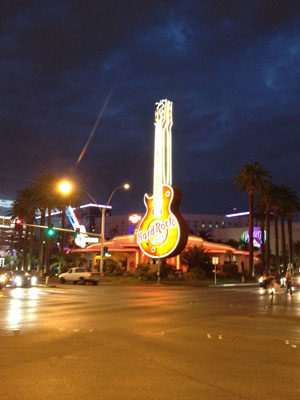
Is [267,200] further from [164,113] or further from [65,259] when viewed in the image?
[65,259]

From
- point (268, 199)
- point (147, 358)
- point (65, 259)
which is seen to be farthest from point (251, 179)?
point (147, 358)

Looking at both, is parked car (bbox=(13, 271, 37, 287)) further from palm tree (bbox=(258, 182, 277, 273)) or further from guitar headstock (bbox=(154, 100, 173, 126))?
palm tree (bbox=(258, 182, 277, 273))

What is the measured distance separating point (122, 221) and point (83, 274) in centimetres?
13027

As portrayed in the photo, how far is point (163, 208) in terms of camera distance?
46.5 meters

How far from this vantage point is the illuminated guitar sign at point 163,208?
45272 mm

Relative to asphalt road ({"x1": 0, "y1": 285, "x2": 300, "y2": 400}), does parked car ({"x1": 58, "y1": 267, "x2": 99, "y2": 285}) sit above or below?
above

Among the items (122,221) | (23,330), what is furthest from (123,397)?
(122,221)

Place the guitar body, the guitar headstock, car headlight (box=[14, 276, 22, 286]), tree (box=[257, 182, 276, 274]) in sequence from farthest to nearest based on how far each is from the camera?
tree (box=[257, 182, 276, 274]), the guitar headstock, the guitar body, car headlight (box=[14, 276, 22, 286])

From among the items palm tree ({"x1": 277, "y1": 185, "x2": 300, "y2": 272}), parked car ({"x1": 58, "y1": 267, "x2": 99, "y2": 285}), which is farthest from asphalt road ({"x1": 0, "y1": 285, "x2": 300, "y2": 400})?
palm tree ({"x1": 277, "y1": 185, "x2": 300, "y2": 272})

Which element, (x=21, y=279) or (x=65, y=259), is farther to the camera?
(x=65, y=259)

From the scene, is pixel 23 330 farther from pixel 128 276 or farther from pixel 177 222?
pixel 128 276

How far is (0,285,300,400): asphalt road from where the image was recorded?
20.0ft

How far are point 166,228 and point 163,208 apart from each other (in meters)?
2.21

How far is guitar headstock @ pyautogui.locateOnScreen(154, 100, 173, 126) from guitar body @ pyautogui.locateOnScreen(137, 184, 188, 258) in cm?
746
